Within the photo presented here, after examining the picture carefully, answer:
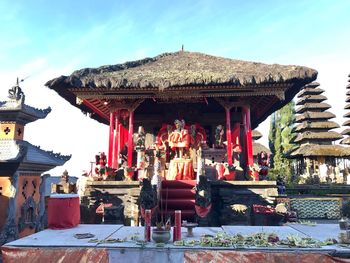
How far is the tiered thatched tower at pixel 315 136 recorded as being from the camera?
31.3m

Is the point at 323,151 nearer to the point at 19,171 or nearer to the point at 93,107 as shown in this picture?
the point at 93,107

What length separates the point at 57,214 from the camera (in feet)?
20.7

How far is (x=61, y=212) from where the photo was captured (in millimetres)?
6367

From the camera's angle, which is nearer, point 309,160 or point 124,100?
point 124,100

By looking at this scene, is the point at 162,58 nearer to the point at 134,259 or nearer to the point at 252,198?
the point at 252,198

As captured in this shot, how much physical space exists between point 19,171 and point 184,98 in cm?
774

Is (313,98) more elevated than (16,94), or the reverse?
(313,98)

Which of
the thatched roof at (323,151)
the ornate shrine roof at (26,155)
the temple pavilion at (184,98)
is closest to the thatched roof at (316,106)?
the thatched roof at (323,151)

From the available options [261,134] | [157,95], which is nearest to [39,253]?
[157,95]

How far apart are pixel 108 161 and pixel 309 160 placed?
1075 inches

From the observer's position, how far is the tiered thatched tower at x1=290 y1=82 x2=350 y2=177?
3131cm

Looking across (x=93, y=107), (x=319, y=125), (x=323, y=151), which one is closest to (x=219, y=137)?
(x=93, y=107)

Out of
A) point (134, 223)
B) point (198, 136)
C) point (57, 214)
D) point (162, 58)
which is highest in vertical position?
point (162, 58)

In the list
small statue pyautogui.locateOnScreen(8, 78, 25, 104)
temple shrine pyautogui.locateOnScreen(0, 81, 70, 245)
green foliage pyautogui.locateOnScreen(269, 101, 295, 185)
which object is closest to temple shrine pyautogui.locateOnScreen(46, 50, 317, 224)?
small statue pyautogui.locateOnScreen(8, 78, 25, 104)
